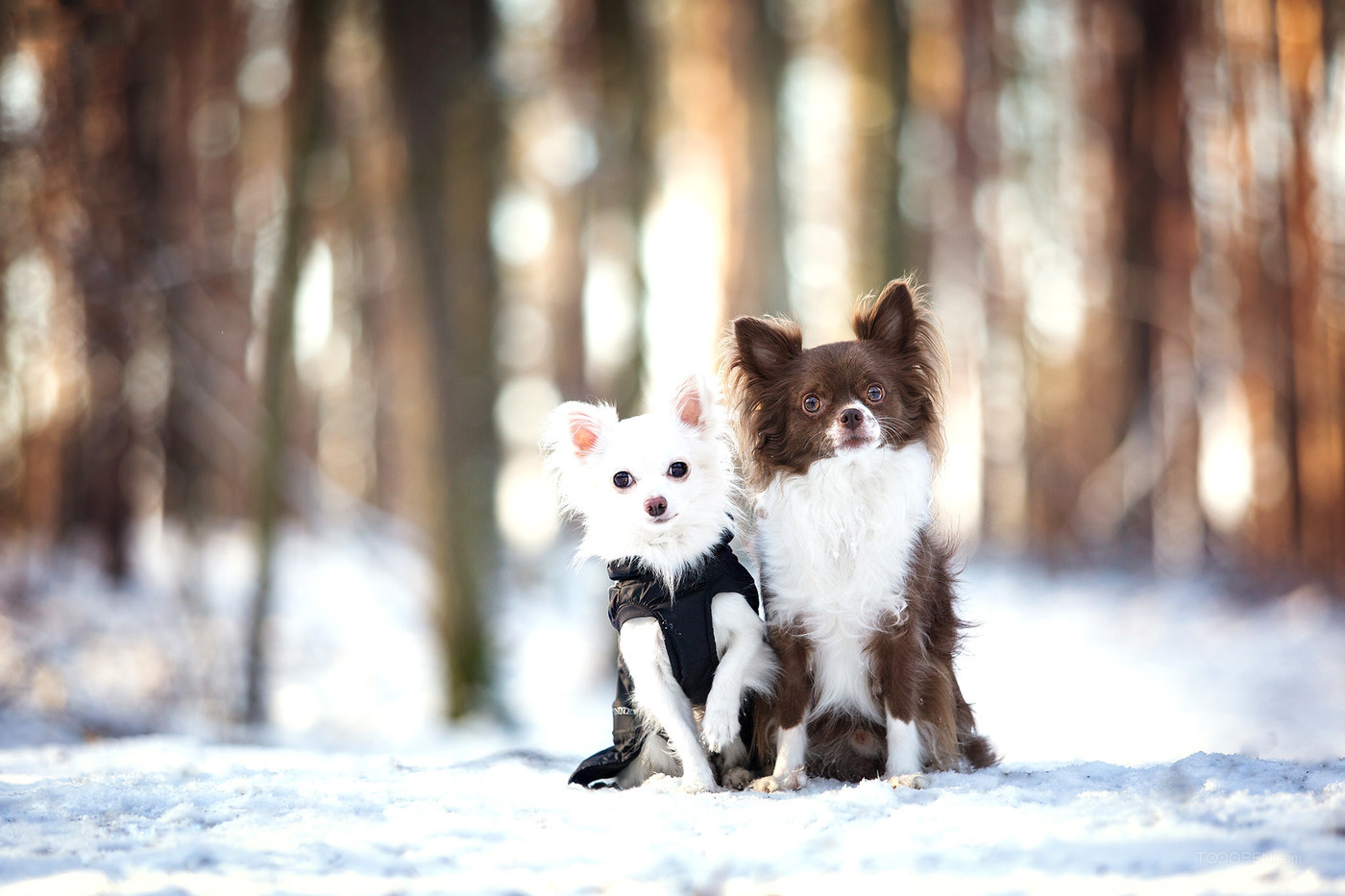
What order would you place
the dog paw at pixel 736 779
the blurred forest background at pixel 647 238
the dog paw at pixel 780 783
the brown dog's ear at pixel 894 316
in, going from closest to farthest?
1. the dog paw at pixel 780 783
2. the dog paw at pixel 736 779
3. the brown dog's ear at pixel 894 316
4. the blurred forest background at pixel 647 238

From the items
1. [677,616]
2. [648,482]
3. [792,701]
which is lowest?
[792,701]

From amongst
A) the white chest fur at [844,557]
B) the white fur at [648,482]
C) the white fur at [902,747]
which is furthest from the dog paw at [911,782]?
the white fur at [648,482]

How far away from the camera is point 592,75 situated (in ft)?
39.7

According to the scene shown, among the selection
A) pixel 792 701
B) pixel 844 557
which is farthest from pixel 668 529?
pixel 792 701

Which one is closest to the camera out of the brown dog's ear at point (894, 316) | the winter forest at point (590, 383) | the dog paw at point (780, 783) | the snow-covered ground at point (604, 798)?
the snow-covered ground at point (604, 798)

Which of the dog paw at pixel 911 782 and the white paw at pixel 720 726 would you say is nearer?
the dog paw at pixel 911 782

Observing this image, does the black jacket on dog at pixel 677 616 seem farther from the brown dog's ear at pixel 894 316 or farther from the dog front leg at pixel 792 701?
the brown dog's ear at pixel 894 316

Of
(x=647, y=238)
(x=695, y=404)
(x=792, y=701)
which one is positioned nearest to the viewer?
(x=792, y=701)

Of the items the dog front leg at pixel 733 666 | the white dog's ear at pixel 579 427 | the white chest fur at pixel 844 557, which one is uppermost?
the white dog's ear at pixel 579 427

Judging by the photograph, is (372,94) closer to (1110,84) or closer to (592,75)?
(592,75)

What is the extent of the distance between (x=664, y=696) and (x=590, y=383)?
55.7ft

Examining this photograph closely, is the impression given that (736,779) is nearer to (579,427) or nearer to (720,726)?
(720,726)

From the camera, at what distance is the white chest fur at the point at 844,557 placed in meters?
3.23

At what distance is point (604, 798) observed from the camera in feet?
10.5
